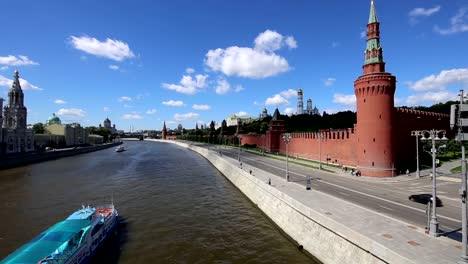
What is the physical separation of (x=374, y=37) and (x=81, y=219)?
3725 centimetres

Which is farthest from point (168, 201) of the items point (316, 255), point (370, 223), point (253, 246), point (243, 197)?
point (370, 223)

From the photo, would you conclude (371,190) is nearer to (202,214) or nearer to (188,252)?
(202,214)

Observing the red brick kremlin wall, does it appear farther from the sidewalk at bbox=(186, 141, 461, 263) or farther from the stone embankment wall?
the sidewalk at bbox=(186, 141, 461, 263)

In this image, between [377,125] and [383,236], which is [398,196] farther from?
[377,125]

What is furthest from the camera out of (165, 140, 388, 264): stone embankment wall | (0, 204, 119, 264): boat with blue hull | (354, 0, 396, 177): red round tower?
(354, 0, 396, 177): red round tower

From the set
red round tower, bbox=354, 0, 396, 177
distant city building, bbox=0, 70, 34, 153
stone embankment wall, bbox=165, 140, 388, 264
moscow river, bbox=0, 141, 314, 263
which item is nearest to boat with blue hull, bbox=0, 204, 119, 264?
moscow river, bbox=0, 141, 314, 263

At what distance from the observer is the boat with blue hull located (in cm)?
1494

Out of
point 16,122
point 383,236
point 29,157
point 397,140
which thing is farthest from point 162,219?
point 16,122

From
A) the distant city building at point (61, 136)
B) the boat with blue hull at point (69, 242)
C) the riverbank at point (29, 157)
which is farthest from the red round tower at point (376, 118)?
the distant city building at point (61, 136)

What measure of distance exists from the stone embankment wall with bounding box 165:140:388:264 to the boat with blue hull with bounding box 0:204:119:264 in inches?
482

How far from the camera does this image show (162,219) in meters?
24.7

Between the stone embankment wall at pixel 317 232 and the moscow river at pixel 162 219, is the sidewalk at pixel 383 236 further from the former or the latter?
the moscow river at pixel 162 219

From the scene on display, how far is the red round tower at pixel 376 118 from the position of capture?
117ft

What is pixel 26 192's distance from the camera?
36281 mm
